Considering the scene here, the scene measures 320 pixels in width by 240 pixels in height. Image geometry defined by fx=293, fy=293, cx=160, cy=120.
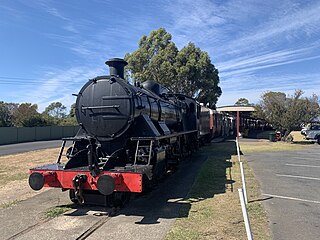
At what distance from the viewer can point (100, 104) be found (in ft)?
23.7

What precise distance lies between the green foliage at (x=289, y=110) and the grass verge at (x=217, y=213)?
19.1 m

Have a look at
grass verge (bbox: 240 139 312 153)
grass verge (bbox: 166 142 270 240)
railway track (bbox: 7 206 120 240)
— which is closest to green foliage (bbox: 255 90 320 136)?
grass verge (bbox: 240 139 312 153)

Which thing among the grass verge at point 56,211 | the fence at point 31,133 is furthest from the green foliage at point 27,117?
the grass verge at point 56,211

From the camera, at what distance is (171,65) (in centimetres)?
3114

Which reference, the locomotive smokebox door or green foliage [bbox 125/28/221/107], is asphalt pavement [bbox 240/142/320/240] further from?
green foliage [bbox 125/28/221/107]

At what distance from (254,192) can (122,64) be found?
16.5 ft

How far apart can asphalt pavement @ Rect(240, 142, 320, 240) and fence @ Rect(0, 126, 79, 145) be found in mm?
27457

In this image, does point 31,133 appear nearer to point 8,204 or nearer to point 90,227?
point 8,204

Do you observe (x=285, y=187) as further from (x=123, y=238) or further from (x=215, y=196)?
(x=123, y=238)

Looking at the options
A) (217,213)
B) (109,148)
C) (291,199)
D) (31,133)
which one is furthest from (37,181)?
(31,133)

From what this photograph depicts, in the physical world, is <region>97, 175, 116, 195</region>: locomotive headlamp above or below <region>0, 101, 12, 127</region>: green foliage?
below

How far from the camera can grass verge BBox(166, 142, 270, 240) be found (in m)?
5.07

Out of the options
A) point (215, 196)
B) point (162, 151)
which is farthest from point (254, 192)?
point (162, 151)

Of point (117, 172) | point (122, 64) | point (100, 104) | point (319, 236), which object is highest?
point (122, 64)
